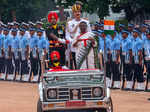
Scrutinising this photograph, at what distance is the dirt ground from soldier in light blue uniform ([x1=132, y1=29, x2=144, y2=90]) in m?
0.78

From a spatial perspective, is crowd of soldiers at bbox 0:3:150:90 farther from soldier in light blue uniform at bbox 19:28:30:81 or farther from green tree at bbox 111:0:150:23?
green tree at bbox 111:0:150:23

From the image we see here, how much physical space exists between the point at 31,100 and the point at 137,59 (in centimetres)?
392

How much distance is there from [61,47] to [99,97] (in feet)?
12.2

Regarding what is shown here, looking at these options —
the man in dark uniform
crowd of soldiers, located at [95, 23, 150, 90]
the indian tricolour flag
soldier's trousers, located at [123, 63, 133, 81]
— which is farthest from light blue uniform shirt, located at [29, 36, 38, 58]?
the indian tricolour flag

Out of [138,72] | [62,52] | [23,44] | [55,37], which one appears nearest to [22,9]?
[23,44]

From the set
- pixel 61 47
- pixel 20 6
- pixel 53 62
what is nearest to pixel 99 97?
pixel 53 62

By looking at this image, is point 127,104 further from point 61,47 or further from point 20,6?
point 20,6

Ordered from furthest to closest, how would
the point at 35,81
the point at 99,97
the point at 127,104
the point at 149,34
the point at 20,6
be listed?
the point at 20,6, the point at 35,81, the point at 149,34, the point at 127,104, the point at 99,97

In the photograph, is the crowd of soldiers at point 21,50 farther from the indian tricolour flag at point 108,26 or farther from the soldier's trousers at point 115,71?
the indian tricolour flag at point 108,26

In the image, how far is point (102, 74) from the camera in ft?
45.1

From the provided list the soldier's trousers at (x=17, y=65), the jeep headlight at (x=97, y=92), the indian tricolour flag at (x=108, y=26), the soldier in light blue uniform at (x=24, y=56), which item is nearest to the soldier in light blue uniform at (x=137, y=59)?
the soldier in light blue uniform at (x=24, y=56)

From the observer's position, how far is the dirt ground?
17.0m

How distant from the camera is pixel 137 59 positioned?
21.2 m

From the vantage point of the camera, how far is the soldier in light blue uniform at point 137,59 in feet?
68.5
